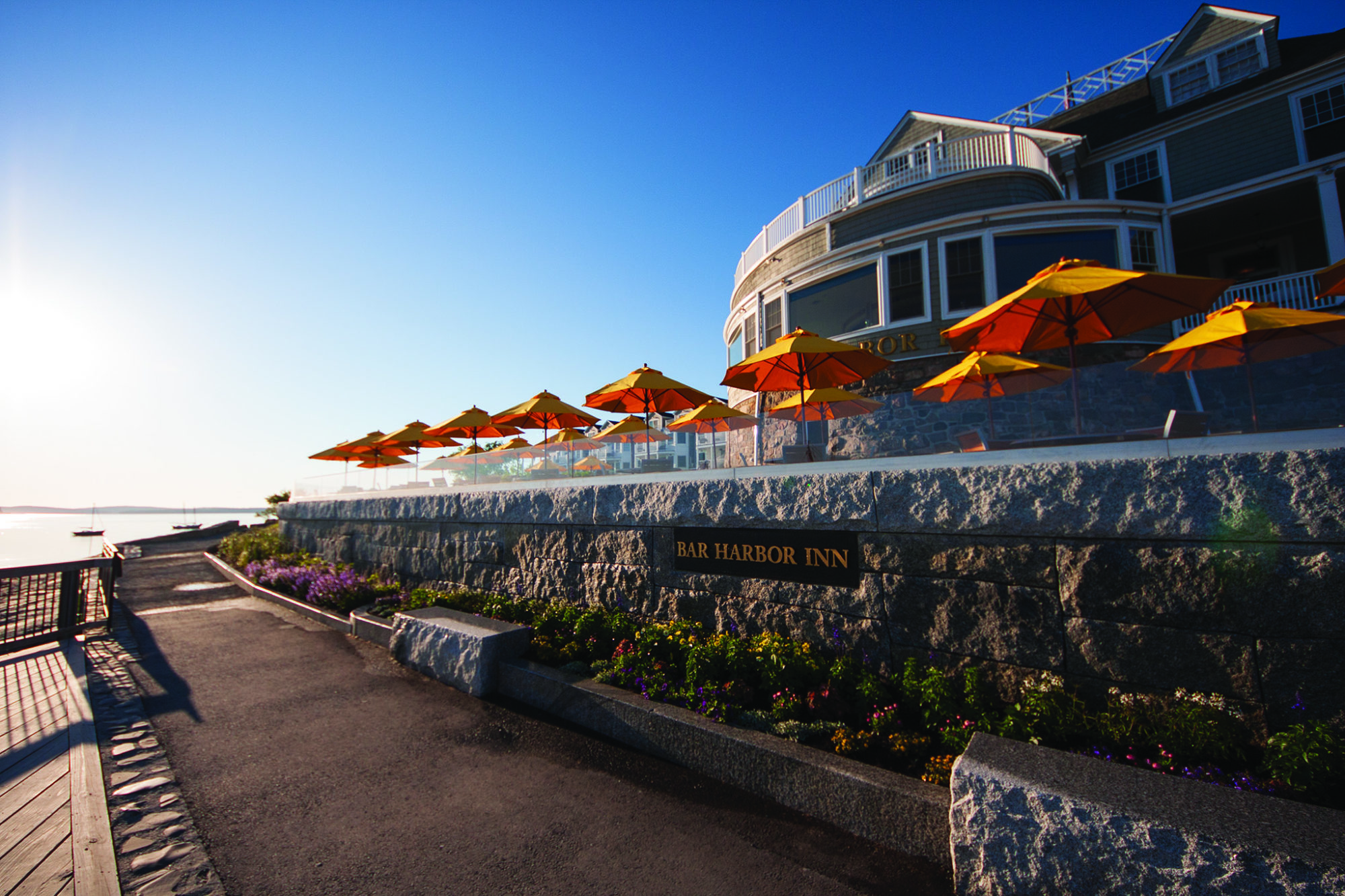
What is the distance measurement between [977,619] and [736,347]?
17027mm

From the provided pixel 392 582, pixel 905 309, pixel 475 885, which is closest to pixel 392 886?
pixel 475 885

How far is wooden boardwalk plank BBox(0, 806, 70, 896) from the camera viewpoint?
9.69 feet

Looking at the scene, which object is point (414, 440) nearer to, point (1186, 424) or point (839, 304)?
point (839, 304)


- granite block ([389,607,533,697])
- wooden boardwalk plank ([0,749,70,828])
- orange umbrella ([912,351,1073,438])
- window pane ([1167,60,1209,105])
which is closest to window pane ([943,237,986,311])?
orange umbrella ([912,351,1073,438])

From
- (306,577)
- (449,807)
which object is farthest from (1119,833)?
(306,577)

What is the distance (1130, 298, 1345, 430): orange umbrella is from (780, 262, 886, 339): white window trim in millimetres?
9311

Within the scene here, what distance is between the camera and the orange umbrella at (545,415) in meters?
10.8

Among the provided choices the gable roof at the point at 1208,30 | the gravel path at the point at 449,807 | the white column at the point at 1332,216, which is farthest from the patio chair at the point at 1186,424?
the gable roof at the point at 1208,30

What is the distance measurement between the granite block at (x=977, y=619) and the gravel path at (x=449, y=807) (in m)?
1.46

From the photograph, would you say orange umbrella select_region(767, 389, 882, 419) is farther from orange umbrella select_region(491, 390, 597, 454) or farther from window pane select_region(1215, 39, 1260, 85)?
window pane select_region(1215, 39, 1260, 85)

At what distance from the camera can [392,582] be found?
33.0 feet

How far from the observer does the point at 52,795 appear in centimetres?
383

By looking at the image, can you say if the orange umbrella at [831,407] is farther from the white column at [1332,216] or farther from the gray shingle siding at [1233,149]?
the gray shingle siding at [1233,149]

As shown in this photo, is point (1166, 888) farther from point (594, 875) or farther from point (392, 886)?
point (392, 886)
